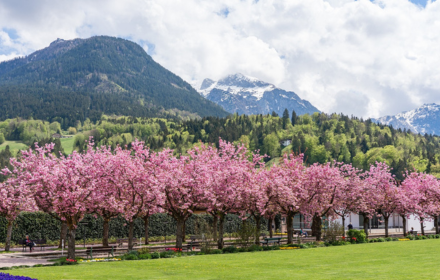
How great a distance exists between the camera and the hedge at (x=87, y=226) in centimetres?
4281

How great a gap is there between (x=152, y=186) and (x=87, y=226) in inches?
753

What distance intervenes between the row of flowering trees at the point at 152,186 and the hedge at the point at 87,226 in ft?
16.9

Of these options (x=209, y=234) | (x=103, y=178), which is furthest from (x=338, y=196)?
(x=103, y=178)

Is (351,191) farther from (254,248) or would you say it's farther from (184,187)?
(184,187)

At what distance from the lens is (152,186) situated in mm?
32219

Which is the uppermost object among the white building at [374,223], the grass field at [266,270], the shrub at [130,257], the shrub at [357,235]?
the grass field at [266,270]

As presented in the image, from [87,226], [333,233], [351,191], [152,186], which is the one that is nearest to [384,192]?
[351,191]

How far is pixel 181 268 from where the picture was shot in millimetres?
22844

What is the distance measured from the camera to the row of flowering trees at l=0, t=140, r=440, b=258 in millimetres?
27642

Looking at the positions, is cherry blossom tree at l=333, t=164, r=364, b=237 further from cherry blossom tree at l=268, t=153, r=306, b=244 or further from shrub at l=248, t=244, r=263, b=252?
shrub at l=248, t=244, r=263, b=252

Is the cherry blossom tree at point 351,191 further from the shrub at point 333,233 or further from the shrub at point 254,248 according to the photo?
the shrub at point 254,248

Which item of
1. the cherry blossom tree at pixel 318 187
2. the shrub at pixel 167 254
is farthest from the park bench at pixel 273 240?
the shrub at pixel 167 254

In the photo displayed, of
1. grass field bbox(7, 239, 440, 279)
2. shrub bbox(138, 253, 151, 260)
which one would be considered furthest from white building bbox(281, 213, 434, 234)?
grass field bbox(7, 239, 440, 279)

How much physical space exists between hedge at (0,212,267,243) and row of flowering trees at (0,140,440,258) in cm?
514
